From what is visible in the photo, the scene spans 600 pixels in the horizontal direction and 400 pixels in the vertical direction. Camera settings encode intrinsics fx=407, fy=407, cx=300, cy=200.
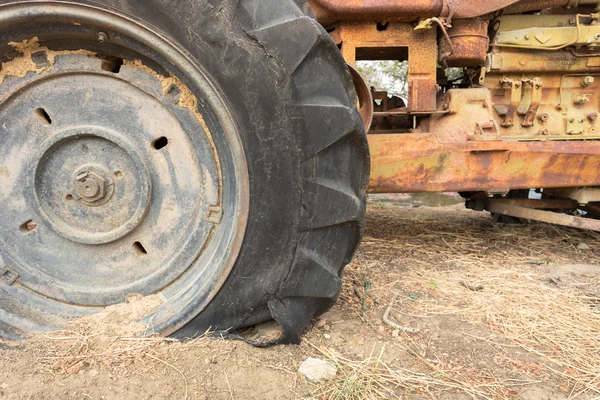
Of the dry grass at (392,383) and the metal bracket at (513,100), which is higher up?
the metal bracket at (513,100)

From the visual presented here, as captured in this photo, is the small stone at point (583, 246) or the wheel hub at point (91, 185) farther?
the small stone at point (583, 246)

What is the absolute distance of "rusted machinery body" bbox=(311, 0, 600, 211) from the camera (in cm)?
192

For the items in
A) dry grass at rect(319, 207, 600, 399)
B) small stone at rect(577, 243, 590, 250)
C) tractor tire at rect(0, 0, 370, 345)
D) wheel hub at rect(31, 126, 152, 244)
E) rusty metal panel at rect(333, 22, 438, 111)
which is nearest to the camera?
tractor tire at rect(0, 0, 370, 345)

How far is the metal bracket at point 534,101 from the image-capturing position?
2.23 metres

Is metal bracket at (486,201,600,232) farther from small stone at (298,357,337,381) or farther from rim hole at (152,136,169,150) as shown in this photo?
rim hole at (152,136,169,150)

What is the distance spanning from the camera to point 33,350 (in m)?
1.33

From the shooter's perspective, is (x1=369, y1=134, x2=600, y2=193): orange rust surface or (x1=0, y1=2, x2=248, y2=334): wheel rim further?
(x1=369, y1=134, x2=600, y2=193): orange rust surface

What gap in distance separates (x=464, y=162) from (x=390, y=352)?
98 centimetres

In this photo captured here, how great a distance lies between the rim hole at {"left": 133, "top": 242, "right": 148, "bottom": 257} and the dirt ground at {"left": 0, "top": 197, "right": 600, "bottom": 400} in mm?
266

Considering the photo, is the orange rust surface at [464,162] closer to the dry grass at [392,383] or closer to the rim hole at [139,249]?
the dry grass at [392,383]

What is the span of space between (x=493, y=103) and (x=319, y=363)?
179 centimetres

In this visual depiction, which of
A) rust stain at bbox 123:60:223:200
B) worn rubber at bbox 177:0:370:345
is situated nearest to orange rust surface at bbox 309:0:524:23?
worn rubber at bbox 177:0:370:345

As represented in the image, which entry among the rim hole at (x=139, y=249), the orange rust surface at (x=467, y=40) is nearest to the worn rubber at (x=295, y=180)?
the rim hole at (x=139, y=249)

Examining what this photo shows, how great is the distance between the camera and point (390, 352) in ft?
4.75
